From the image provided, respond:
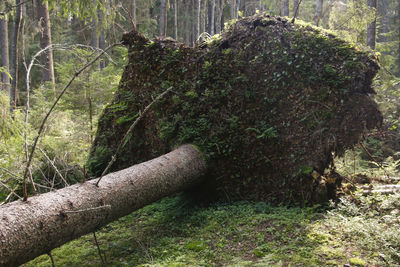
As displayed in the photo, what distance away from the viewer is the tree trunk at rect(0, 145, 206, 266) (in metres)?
2.54

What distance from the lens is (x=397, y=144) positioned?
9.89m

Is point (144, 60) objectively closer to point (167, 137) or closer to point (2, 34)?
point (167, 137)

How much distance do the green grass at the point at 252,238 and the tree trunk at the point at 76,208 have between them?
1.85ft

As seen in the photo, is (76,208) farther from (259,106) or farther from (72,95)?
(72,95)

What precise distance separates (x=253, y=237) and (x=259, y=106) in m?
2.52

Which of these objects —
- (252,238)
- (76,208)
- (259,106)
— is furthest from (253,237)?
(259,106)

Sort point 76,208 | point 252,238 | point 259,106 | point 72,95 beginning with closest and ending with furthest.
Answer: point 76,208, point 252,238, point 259,106, point 72,95

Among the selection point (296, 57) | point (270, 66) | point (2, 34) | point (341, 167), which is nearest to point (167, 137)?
point (270, 66)

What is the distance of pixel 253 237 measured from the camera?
371 cm

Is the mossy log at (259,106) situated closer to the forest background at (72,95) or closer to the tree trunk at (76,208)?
the forest background at (72,95)

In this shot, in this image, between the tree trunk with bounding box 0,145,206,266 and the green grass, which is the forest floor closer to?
the green grass

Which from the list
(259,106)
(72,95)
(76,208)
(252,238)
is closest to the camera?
(76,208)

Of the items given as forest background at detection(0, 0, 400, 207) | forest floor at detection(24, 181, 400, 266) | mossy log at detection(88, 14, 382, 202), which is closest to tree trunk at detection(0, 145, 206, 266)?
forest background at detection(0, 0, 400, 207)

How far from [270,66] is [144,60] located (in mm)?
2824
